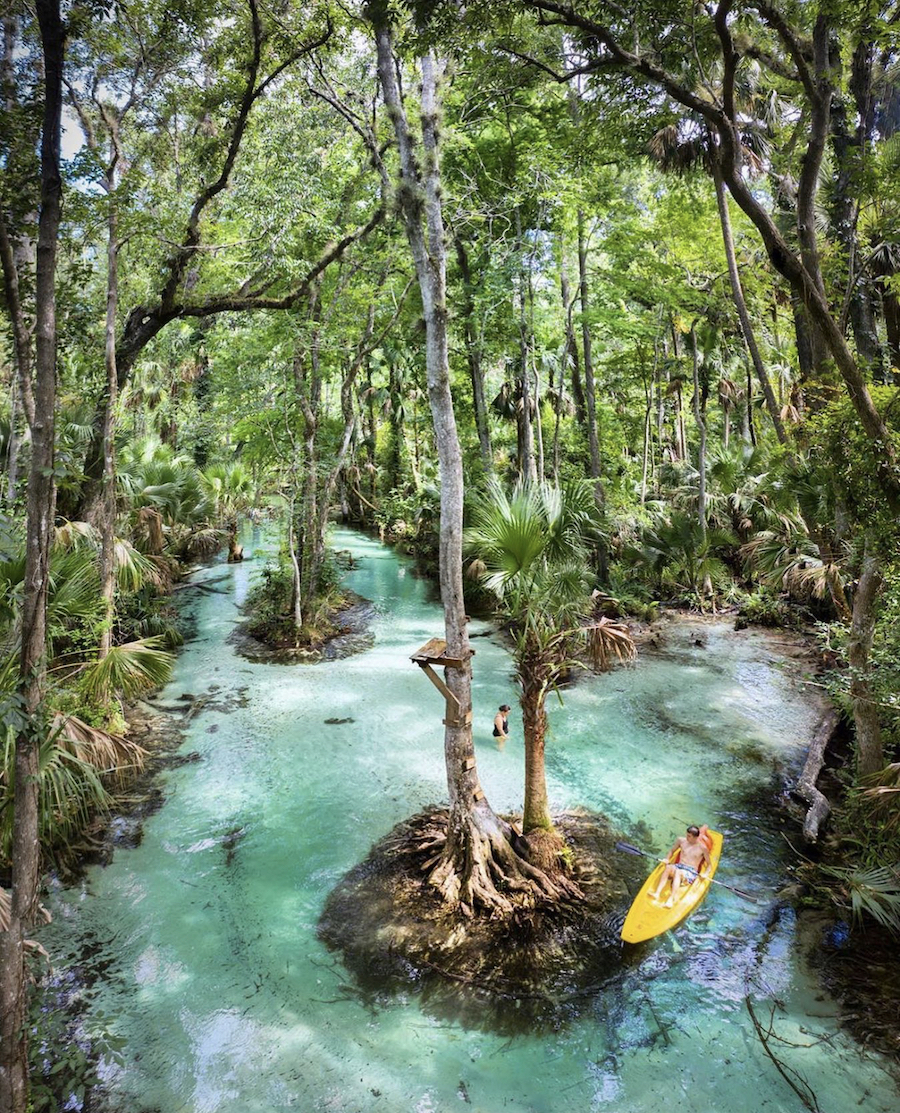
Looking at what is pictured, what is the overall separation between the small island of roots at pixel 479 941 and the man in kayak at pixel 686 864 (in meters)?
0.51

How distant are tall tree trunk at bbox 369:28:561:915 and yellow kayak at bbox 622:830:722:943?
757 mm

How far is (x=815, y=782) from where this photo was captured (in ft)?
27.6

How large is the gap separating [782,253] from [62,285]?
7467 millimetres

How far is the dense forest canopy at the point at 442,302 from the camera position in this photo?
5863mm

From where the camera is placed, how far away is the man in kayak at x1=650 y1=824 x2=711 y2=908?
614 cm

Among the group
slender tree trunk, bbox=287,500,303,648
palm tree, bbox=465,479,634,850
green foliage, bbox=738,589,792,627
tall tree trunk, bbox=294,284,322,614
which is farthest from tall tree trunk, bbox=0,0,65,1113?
green foliage, bbox=738,589,792,627

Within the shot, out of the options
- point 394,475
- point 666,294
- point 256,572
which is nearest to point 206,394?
point 256,572

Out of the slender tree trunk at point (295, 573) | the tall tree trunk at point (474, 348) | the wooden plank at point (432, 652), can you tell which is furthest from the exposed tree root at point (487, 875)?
the tall tree trunk at point (474, 348)

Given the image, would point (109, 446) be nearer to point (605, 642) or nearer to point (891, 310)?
point (605, 642)

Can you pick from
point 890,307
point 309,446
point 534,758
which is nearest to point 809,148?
point 890,307

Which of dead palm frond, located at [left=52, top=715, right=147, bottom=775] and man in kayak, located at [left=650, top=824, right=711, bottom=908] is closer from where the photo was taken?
man in kayak, located at [left=650, top=824, right=711, bottom=908]

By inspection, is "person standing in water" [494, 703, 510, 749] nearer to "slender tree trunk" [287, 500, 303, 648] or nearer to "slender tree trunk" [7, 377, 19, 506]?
"slender tree trunk" [287, 500, 303, 648]

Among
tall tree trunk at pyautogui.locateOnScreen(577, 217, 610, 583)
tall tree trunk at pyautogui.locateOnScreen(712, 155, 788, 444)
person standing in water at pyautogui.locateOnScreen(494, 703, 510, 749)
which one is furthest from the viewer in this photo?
tall tree trunk at pyautogui.locateOnScreen(577, 217, 610, 583)

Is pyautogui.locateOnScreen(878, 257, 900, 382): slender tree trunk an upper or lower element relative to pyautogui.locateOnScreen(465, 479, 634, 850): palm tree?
upper
